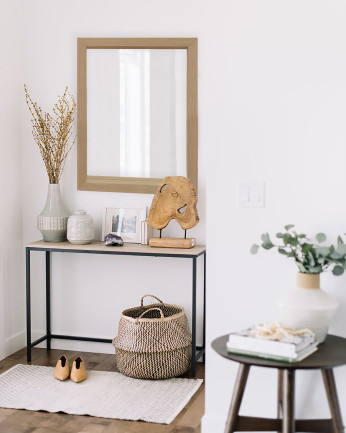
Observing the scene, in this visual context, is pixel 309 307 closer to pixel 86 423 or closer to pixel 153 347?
pixel 86 423

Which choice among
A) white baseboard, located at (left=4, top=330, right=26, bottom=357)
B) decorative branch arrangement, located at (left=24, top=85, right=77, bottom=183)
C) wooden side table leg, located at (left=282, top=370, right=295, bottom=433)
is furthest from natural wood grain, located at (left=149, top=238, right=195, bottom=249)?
wooden side table leg, located at (left=282, top=370, right=295, bottom=433)

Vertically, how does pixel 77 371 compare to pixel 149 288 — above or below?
below

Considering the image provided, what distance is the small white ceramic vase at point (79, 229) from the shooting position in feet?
13.6

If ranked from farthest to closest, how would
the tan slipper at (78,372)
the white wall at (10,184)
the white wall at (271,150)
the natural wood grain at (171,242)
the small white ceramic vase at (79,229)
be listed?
the white wall at (10,184), the small white ceramic vase at (79,229), the natural wood grain at (171,242), the tan slipper at (78,372), the white wall at (271,150)

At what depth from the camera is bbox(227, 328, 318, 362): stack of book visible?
88.5 inches

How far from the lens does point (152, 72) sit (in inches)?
165

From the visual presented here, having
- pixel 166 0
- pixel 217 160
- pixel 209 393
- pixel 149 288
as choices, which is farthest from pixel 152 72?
pixel 209 393

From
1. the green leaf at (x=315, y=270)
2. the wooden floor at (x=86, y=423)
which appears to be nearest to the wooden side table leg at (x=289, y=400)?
the green leaf at (x=315, y=270)

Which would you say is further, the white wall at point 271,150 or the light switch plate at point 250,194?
the light switch plate at point 250,194

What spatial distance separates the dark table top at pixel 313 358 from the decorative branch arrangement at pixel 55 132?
210 cm

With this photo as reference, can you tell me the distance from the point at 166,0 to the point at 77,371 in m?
Result: 2.13

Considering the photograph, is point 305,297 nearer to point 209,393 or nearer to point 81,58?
point 209,393

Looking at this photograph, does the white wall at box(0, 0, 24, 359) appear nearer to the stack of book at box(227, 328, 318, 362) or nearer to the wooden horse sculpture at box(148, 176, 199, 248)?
the wooden horse sculpture at box(148, 176, 199, 248)

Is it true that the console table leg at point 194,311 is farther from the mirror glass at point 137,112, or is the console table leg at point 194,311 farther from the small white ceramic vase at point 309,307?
the small white ceramic vase at point 309,307
